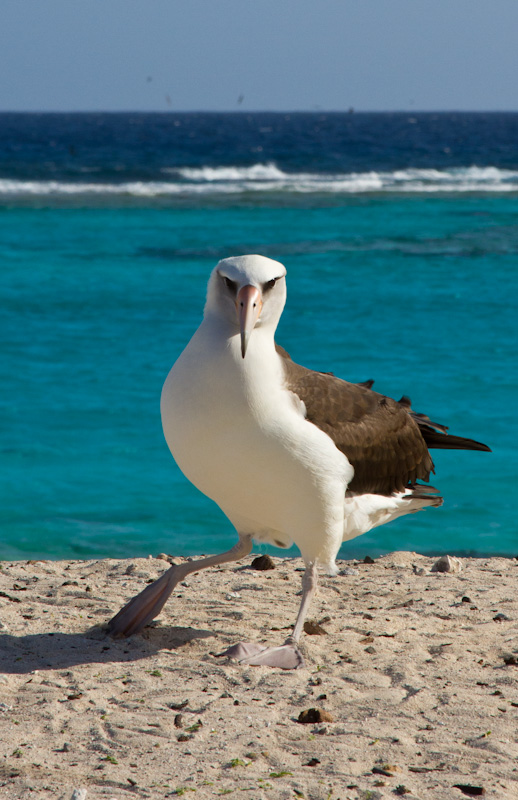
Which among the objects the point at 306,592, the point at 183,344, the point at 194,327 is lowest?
the point at 306,592

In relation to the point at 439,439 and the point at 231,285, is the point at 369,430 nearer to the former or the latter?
the point at 439,439

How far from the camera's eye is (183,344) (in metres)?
14.4

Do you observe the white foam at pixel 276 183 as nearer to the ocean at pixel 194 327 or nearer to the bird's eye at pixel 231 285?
the ocean at pixel 194 327

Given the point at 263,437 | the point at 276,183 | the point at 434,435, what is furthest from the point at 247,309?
the point at 276,183

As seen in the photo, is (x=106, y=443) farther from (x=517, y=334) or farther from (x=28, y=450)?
(x=517, y=334)

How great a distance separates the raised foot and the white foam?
31.0 m

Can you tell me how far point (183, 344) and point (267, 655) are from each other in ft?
34.0

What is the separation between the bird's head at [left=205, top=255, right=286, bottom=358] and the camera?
4027 millimetres

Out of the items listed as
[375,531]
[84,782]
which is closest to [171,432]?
[84,782]

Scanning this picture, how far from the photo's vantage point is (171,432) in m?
4.30

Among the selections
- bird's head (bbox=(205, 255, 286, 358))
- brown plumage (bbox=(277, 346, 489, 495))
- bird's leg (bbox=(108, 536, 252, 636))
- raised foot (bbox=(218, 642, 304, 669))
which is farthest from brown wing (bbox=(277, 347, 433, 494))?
raised foot (bbox=(218, 642, 304, 669))

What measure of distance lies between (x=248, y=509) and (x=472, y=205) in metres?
28.9

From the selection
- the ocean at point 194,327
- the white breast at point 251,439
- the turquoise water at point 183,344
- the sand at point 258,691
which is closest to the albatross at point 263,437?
the white breast at point 251,439

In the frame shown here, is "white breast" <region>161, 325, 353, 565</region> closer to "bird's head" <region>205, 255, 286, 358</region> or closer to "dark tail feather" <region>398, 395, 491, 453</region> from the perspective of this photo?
"bird's head" <region>205, 255, 286, 358</region>
